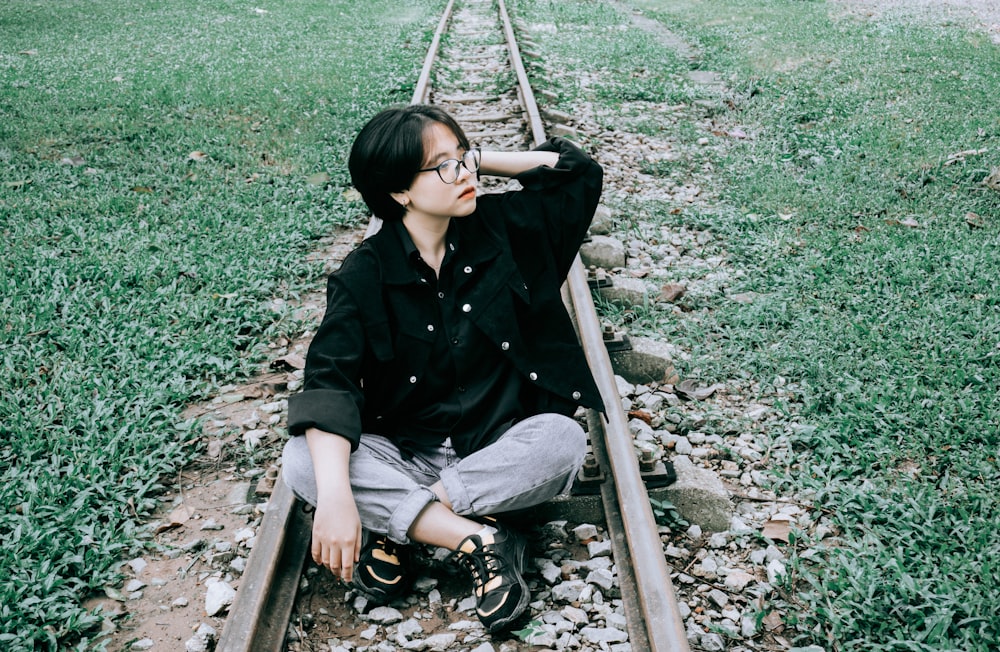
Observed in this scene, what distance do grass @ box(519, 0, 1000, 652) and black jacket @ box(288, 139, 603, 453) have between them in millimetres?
917

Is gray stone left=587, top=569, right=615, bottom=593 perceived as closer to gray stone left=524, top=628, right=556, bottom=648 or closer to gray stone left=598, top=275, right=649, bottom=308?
gray stone left=524, top=628, right=556, bottom=648

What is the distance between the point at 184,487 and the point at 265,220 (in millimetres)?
2383

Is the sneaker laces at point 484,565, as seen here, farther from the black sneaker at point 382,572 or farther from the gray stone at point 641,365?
the gray stone at point 641,365

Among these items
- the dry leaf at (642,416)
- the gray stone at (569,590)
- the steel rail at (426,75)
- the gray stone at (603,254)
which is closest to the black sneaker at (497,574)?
the gray stone at (569,590)

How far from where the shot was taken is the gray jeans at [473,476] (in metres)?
2.30

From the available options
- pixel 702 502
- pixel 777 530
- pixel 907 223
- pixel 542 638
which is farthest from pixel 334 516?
pixel 907 223

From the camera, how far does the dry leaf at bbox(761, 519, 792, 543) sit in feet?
8.25

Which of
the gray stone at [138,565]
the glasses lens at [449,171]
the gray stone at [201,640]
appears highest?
the glasses lens at [449,171]

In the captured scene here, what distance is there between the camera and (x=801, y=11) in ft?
39.5

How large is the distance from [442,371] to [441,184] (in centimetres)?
54

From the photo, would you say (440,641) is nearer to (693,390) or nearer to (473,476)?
(473,476)

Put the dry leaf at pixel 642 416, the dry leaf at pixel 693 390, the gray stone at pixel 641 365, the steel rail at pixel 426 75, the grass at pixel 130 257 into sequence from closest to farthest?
the grass at pixel 130 257 < the dry leaf at pixel 642 416 < the dry leaf at pixel 693 390 < the gray stone at pixel 641 365 < the steel rail at pixel 426 75

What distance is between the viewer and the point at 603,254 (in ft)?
13.8

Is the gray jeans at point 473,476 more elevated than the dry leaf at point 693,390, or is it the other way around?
the gray jeans at point 473,476
